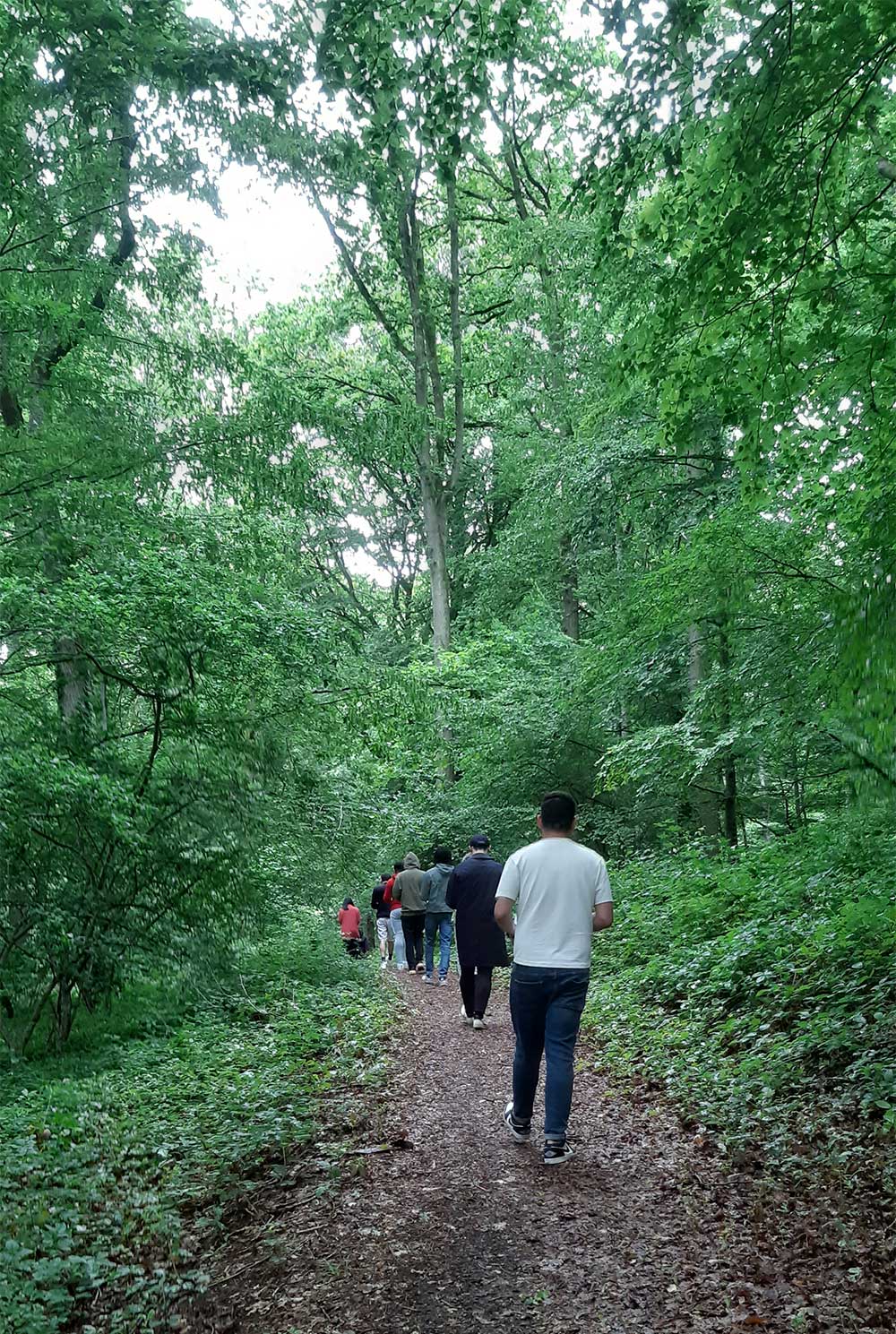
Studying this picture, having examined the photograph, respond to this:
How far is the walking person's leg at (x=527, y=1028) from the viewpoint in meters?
5.14

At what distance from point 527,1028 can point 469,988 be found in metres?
4.11

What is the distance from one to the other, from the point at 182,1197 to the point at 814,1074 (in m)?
3.55

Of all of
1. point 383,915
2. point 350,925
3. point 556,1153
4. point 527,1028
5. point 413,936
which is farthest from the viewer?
point 383,915

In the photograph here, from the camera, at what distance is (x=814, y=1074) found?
17.7 feet

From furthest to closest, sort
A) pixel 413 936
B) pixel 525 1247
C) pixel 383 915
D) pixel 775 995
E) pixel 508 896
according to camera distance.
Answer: pixel 383 915 → pixel 413 936 → pixel 775 995 → pixel 508 896 → pixel 525 1247

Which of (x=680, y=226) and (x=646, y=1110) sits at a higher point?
(x=680, y=226)

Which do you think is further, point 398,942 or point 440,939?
point 398,942

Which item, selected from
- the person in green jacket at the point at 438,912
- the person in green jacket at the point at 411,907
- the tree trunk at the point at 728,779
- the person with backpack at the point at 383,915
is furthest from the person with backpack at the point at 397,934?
the tree trunk at the point at 728,779

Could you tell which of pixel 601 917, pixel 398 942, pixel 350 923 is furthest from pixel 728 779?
pixel 601 917

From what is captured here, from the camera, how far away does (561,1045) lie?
16.6 feet

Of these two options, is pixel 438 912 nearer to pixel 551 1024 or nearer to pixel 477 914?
pixel 477 914

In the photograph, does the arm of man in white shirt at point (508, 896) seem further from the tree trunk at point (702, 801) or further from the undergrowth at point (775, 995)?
the tree trunk at point (702, 801)

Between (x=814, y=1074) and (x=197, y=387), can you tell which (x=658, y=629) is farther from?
(x=197, y=387)

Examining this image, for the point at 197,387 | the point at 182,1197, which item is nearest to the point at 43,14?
the point at 197,387
